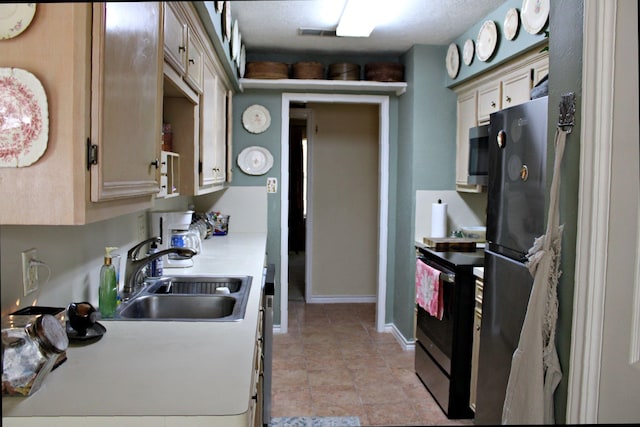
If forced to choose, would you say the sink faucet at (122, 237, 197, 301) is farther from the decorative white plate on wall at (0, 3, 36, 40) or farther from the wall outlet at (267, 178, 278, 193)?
the wall outlet at (267, 178, 278, 193)

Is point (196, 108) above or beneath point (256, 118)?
beneath

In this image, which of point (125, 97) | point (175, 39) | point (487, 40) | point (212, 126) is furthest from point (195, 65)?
point (487, 40)

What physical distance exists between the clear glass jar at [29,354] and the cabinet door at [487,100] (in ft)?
5.45

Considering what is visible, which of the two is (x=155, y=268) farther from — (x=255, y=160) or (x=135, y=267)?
(x=255, y=160)

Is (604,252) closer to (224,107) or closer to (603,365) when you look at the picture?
(603,365)

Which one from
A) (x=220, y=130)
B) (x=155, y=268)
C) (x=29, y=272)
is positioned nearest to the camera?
(x=29, y=272)

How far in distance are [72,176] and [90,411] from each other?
42 centimetres

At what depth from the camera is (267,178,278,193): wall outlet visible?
135 inches

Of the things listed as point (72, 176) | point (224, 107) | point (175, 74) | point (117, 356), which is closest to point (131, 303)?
point (117, 356)

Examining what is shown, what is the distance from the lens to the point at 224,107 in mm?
2482

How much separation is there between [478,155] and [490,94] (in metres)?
0.66

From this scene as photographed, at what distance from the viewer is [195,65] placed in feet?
5.24

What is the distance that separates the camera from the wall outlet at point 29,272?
1.06 m

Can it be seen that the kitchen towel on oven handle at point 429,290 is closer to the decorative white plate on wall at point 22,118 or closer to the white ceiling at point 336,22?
the white ceiling at point 336,22
